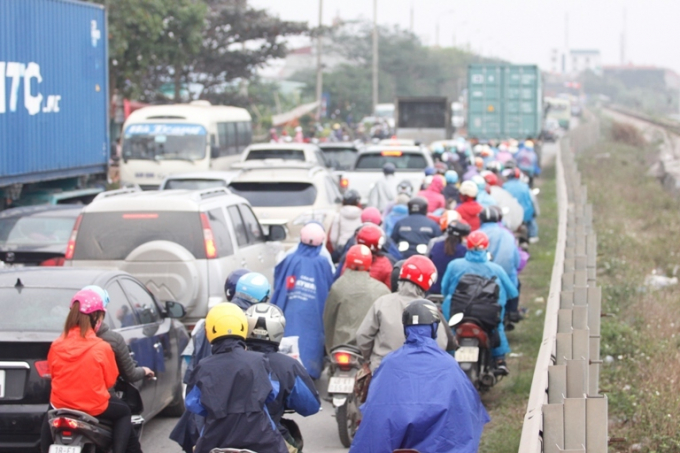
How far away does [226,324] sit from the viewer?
16.5 feet

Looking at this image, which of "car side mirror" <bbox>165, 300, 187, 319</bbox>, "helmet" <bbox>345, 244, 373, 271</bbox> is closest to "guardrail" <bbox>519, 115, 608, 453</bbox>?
"helmet" <bbox>345, 244, 373, 271</bbox>

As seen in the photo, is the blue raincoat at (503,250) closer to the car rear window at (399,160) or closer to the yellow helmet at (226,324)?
the yellow helmet at (226,324)

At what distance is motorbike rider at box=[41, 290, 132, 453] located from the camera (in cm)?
585

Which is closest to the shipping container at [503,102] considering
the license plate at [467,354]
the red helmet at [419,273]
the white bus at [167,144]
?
the white bus at [167,144]

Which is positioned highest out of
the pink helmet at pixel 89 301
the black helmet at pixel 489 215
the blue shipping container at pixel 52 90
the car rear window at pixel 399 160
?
the blue shipping container at pixel 52 90

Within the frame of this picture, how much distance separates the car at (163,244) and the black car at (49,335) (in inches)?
42.4

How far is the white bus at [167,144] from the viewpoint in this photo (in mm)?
22875

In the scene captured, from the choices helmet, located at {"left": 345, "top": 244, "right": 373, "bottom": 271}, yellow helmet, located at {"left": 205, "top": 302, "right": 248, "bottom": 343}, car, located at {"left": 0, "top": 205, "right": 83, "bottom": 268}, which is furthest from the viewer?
car, located at {"left": 0, "top": 205, "right": 83, "bottom": 268}

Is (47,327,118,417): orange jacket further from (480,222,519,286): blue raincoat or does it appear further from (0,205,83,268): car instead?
(0,205,83,268): car

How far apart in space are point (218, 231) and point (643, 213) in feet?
50.0

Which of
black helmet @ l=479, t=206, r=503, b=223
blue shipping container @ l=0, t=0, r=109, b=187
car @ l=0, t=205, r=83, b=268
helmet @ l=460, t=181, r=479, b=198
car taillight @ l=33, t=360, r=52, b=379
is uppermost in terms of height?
blue shipping container @ l=0, t=0, r=109, b=187

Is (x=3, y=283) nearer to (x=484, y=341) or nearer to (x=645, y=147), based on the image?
(x=484, y=341)

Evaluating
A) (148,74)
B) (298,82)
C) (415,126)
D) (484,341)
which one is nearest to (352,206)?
(484,341)

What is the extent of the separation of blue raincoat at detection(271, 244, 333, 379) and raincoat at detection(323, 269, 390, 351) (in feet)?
1.97
